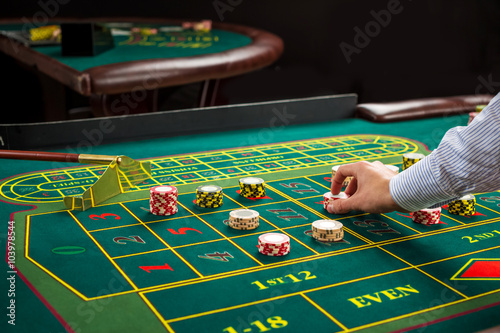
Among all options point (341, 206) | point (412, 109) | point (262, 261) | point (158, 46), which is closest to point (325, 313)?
point (262, 261)

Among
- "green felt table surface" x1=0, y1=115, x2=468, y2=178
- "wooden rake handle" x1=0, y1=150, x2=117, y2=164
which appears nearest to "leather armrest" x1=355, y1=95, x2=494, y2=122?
"green felt table surface" x1=0, y1=115, x2=468, y2=178

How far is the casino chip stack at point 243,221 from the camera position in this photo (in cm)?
204

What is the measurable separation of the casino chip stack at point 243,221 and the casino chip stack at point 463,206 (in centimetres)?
77

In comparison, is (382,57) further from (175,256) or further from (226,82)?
(175,256)

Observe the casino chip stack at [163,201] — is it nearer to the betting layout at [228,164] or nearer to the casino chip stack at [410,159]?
the betting layout at [228,164]

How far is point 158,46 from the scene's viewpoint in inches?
208

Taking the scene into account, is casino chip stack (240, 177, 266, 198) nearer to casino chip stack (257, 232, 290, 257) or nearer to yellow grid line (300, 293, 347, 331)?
casino chip stack (257, 232, 290, 257)

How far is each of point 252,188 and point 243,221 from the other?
1.23 ft

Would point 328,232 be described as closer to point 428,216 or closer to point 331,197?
point 331,197

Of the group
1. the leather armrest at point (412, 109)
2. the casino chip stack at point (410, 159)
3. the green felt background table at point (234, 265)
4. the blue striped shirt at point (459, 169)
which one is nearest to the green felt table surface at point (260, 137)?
the leather armrest at point (412, 109)

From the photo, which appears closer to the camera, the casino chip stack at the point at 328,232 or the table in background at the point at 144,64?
the casino chip stack at the point at 328,232

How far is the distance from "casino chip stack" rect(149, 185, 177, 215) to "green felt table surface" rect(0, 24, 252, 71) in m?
→ 2.17

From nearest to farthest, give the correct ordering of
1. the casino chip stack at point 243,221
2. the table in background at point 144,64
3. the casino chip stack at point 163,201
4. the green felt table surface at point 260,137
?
the casino chip stack at point 243,221 → the casino chip stack at point 163,201 → the green felt table surface at point 260,137 → the table in background at point 144,64

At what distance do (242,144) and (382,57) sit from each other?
165 inches
